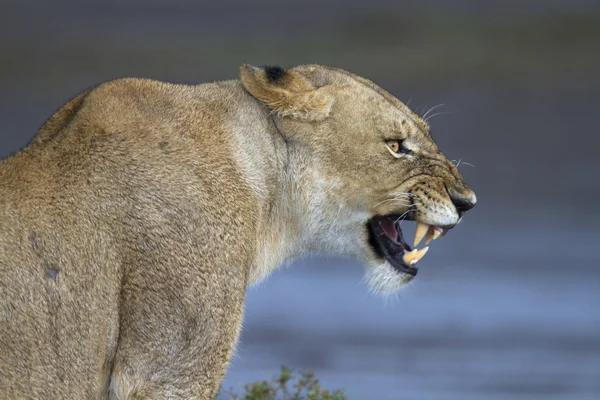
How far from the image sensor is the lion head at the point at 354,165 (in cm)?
515

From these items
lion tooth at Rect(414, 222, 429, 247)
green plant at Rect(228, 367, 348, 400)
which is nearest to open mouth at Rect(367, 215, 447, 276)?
lion tooth at Rect(414, 222, 429, 247)

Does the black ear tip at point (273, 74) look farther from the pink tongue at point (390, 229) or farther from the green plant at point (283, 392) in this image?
the green plant at point (283, 392)

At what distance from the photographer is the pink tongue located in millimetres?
5379

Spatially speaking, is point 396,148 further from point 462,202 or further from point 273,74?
point 273,74

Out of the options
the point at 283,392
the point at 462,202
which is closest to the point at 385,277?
the point at 462,202

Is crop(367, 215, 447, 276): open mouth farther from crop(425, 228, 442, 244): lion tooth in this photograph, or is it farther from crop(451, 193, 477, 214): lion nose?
crop(451, 193, 477, 214): lion nose

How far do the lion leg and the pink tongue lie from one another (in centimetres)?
102

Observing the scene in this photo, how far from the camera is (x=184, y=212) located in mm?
4727

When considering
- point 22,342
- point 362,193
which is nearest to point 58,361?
point 22,342

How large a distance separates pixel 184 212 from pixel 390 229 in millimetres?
1073

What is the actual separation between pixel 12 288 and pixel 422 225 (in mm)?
1822

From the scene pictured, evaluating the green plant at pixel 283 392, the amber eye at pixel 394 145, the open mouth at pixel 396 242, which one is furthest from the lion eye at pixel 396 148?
the green plant at pixel 283 392

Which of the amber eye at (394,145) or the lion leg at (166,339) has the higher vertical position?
the amber eye at (394,145)

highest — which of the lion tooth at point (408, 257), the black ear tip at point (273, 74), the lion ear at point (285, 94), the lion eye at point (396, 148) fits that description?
the black ear tip at point (273, 74)
